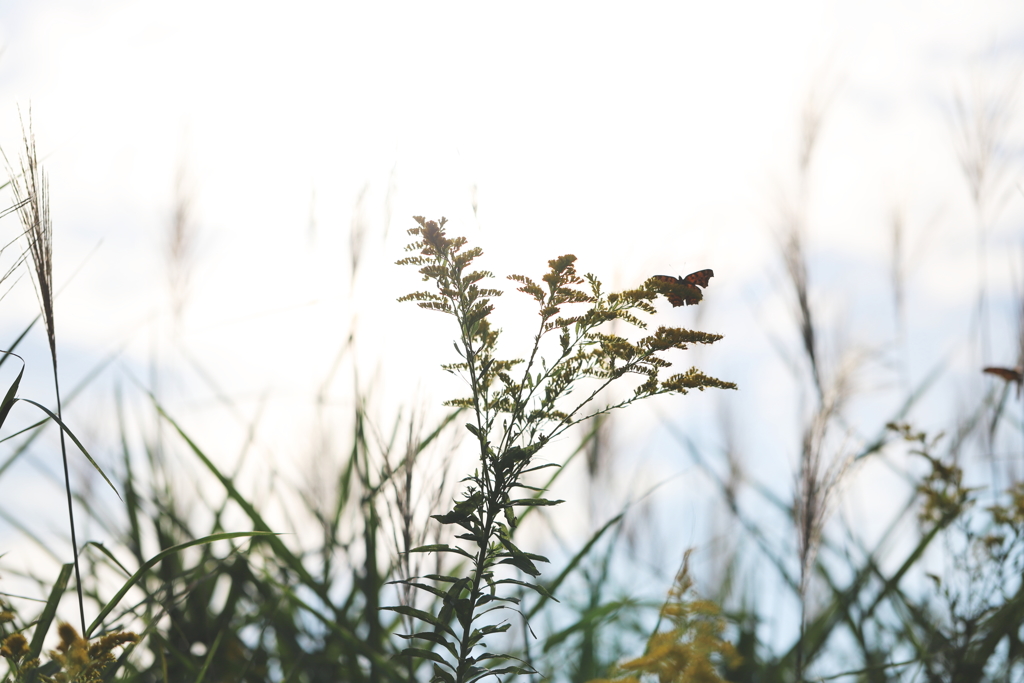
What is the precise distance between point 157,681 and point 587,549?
1235mm

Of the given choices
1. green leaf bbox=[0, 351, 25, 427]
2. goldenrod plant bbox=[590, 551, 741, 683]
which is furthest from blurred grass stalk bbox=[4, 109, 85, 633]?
goldenrod plant bbox=[590, 551, 741, 683]

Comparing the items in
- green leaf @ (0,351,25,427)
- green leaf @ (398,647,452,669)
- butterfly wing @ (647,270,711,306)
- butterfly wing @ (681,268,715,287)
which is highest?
green leaf @ (0,351,25,427)

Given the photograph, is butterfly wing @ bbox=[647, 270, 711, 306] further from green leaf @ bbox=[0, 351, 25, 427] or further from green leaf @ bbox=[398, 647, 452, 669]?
green leaf @ bbox=[0, 351, 25, 427]

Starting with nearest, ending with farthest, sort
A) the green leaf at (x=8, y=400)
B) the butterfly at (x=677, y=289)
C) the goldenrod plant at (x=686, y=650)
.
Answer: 1. the goldenrod plant at (x=686, y=650)
2. the butterfly at (x=677, y=289)
3. the green leaf at (x=8, y=400)

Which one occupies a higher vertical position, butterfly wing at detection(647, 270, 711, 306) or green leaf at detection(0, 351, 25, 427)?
green leaf at detection(0, 351, 25, 427)

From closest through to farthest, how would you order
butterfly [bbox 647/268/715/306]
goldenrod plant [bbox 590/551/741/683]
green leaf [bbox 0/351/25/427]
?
goldenrod plant [bbox 590/551/741/683]
butterfly [bbox 647/268/715/306]
green leaf [bbox 0/351/25/427]

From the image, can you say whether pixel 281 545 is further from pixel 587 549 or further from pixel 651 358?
pixel 651 358

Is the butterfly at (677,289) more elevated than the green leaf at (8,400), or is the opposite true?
the green leaf at (8,400)

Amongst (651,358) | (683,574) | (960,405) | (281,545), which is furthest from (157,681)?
(960,405)

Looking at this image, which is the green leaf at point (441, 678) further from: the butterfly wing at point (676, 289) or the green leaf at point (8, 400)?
the green leaf at point (8, 400)

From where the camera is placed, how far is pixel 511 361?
1072 millimetres

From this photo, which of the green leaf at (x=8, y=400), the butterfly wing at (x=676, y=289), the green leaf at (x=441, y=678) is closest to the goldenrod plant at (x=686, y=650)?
the green leaf at (x=441, y=678)

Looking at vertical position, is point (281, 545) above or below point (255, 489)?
below

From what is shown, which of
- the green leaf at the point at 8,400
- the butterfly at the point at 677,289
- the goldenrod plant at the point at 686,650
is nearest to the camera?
the goldenrod plant at the point at 686,650
